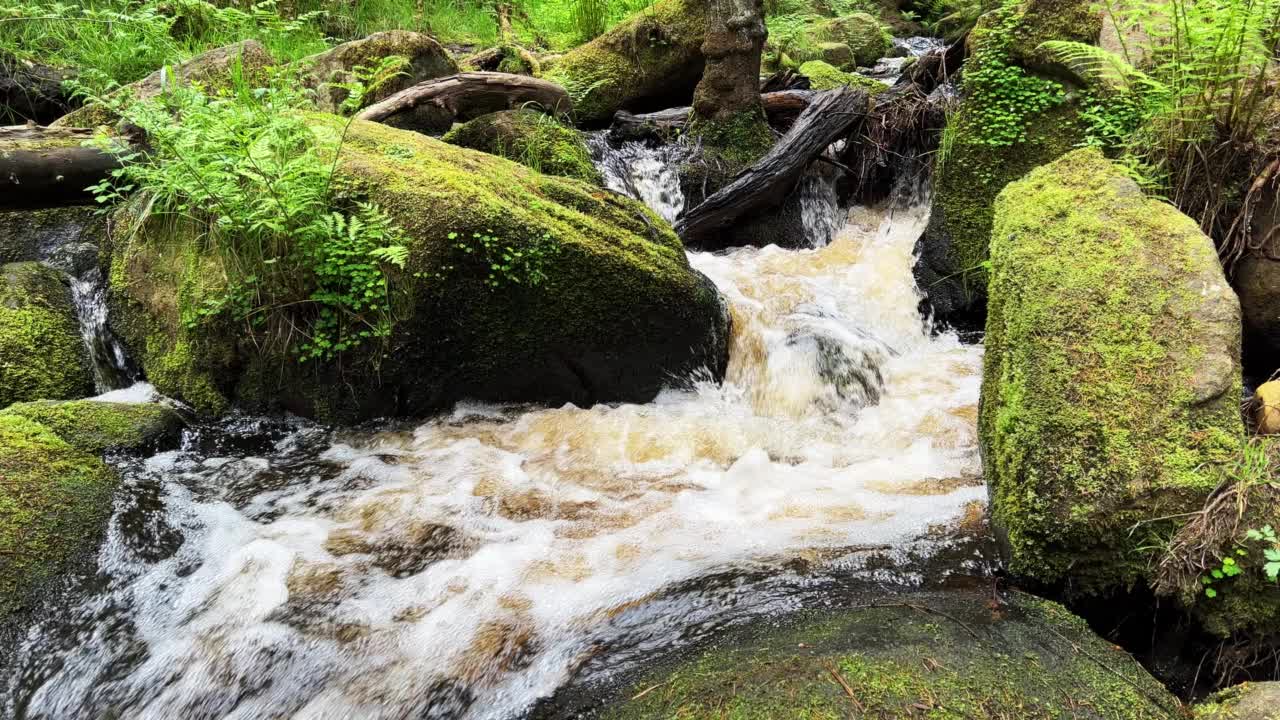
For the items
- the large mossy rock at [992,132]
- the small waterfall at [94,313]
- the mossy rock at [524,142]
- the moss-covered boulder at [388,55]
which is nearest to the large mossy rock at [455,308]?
the small waterfall at [94,313]

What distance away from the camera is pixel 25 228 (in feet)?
16.1

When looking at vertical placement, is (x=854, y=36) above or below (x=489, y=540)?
above

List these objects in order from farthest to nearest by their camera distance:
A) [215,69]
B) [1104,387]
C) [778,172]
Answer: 1. [778,172]
2. [215,69]
3. [1104,387]

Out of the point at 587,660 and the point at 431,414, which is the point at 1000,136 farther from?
the point at 587,660

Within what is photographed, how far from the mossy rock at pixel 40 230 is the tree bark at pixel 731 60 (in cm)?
587

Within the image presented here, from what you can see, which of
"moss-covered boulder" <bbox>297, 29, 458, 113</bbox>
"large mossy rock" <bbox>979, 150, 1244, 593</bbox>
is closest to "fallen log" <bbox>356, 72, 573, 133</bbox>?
"moss-covered boulder" <bbox>297, 29, 458, 113</bbox>

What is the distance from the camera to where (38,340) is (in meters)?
4.17

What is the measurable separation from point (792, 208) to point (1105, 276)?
4413 millimetres

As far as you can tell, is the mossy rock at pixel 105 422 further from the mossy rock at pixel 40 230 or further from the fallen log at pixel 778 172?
the fallen log at pixel 778 172

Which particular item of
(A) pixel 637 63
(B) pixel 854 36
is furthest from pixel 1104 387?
(B) pixel 854 36

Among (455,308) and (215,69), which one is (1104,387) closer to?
(455,308)

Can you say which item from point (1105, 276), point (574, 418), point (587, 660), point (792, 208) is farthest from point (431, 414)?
point (792, 208)

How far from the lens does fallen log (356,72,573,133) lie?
6.36 m

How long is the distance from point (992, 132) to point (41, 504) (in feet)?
21.9
